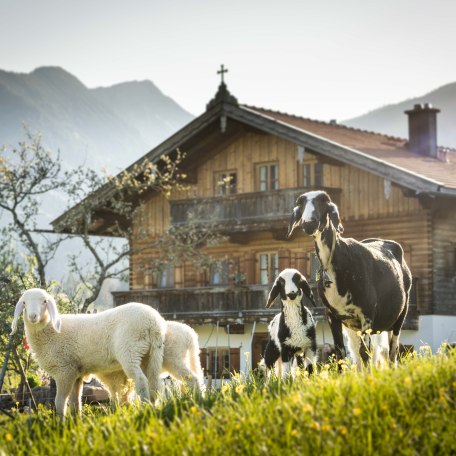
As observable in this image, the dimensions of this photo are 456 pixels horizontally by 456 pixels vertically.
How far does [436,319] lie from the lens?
93.7 ft

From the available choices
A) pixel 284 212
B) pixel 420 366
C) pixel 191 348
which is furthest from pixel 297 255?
pixel 420 366

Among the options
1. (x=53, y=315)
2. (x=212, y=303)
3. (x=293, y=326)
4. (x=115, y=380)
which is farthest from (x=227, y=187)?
(x=53, y=315)

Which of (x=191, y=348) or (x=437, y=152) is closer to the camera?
(x=191, y=348)

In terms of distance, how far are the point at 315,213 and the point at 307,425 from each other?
12.2 feet

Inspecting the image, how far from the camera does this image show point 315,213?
10.8 m

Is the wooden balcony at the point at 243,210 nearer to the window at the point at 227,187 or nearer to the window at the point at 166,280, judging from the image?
the window at the point at 227,187

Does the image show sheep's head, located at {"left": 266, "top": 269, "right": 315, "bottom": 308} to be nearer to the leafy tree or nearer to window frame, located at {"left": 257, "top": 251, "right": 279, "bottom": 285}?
the leafy tree

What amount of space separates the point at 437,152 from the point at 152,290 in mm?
10551

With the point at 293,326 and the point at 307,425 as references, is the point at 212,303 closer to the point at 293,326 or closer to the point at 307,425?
the point at 293,326

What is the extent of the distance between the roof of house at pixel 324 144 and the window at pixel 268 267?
12.3ft

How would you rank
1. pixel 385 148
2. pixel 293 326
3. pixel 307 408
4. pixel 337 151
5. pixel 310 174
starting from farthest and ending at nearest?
pixel 385 148
pixel 310 174
pixel 337 151
pixel 293 326
pixel 307 408

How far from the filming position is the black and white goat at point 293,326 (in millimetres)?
12852

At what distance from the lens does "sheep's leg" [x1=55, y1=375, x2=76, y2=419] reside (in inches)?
434

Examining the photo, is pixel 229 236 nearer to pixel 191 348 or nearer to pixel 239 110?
pixel 239 110
